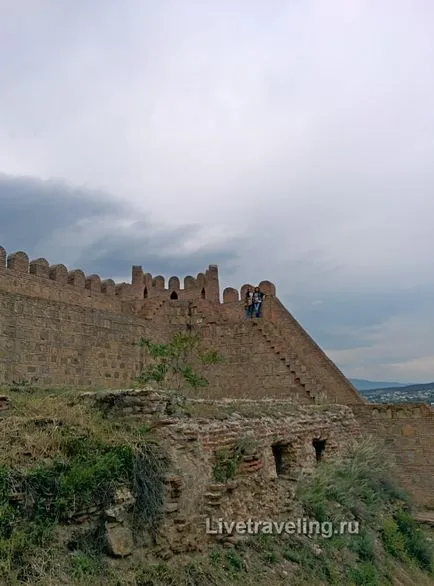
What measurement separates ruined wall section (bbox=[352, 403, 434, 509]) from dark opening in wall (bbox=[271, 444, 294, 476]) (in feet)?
17.2

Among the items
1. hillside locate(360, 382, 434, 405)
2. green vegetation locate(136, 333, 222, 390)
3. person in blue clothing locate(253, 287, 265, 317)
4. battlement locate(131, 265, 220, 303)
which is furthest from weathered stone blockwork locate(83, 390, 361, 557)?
battlement locate(131, 265, 220, 303)

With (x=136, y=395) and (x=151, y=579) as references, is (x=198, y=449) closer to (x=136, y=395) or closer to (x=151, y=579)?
(x=136, y=395)

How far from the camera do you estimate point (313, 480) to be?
9.21m

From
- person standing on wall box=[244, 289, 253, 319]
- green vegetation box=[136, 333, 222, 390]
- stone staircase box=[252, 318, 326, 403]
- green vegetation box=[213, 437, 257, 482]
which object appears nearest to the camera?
green vegetation box=[213, 437, 257, 482]

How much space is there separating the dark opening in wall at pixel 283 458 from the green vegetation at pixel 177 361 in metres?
5.42

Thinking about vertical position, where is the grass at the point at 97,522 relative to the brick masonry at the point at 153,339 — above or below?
below

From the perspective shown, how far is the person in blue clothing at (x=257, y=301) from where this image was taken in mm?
18203

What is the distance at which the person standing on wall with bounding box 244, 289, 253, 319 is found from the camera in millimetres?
18422

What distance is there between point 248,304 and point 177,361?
11.0ft

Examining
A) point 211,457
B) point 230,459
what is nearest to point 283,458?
point 230,459

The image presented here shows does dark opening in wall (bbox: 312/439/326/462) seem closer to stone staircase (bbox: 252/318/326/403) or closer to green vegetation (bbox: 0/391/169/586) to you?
stone staircase (bbox: 252/318/326/403)

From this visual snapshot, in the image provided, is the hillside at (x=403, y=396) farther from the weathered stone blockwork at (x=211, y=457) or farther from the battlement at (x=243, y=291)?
the weathered stone blockwork at (x=211, y=457)

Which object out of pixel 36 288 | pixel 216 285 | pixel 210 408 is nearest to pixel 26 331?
pixel 36 288
